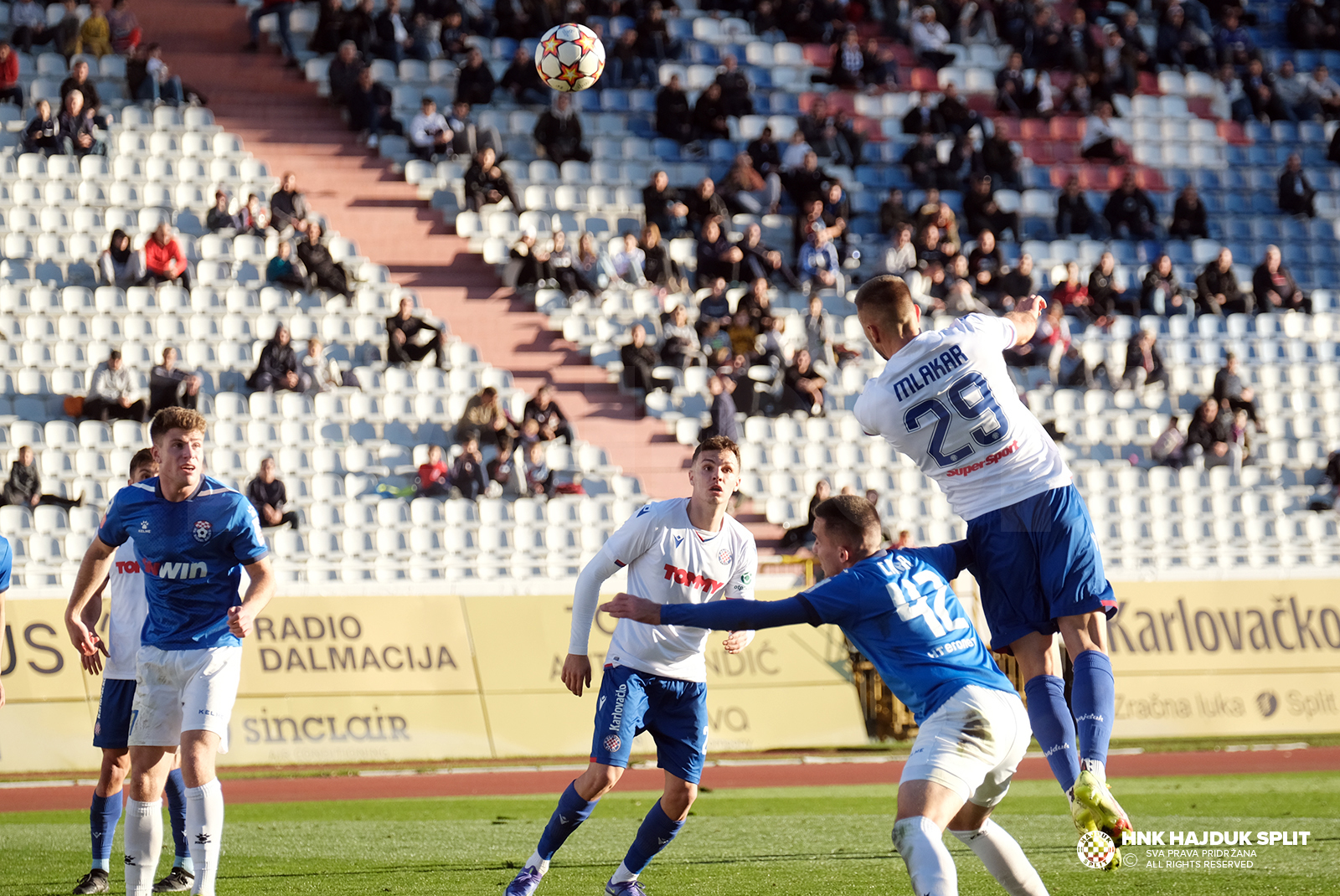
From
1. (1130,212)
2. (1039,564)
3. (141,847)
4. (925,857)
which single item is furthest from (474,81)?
(925,857)

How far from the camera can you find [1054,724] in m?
5.87

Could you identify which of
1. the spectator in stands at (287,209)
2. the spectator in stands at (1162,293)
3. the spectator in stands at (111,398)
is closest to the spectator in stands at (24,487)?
the spectator in stands at (111,398)

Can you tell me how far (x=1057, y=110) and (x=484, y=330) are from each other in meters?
11.9

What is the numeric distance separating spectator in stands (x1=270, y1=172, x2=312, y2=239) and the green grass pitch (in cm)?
1066

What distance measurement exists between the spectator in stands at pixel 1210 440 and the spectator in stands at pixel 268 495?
1220cm

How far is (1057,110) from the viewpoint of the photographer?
1056 inches

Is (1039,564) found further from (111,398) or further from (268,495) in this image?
(111,398)

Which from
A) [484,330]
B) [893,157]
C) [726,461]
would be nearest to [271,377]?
[484,330]

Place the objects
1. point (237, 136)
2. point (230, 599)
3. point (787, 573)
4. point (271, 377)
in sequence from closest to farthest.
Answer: point (230, 599) < point (787, 573) < point (271, 377) < point (237, 136)

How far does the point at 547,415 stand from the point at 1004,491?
13.4 metres

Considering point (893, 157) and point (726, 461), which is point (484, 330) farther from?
point (726, 461)

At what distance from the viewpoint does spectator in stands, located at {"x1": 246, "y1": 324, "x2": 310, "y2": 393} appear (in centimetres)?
1916

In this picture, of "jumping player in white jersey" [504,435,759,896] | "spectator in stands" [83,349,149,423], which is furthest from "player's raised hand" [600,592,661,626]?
"spectator in stands" [83,349,149,423]

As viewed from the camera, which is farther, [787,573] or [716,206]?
[716,206]
